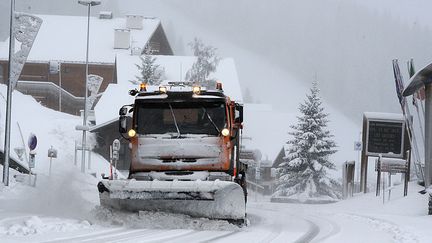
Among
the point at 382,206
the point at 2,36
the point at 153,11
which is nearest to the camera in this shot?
the point at 382,206

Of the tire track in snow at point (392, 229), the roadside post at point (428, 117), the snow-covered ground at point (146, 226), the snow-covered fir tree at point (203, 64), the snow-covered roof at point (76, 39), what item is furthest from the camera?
the snow-covered roof at point (76, 39)

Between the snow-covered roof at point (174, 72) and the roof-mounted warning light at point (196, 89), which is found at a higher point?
the snow-covered roof at point (174, 72)

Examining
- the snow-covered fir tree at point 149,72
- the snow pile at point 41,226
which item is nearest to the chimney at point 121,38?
the snow-covered fir tree at point 149,72

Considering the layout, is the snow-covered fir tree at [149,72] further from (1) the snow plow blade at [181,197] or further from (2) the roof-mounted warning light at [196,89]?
(1) the snow plow blade at [181,197]

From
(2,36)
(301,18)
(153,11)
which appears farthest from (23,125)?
(301,18)

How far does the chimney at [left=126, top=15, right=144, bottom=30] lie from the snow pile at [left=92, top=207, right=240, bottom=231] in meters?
72.6

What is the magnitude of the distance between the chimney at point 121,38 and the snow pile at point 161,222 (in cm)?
6712

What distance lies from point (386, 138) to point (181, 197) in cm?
2113

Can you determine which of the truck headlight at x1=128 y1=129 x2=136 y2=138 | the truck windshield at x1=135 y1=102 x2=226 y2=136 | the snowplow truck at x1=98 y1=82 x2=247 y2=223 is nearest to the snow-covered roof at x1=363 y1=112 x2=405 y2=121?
the snowplow truck at x1=98 y1=82 x2=247 y2=223

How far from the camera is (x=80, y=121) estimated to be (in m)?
53.0

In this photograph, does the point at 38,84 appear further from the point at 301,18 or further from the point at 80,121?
the point at 301,18

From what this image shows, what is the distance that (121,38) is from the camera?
78.4 meters

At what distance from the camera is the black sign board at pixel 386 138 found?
3097 centimetres

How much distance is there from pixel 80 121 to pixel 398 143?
29.0 meters
